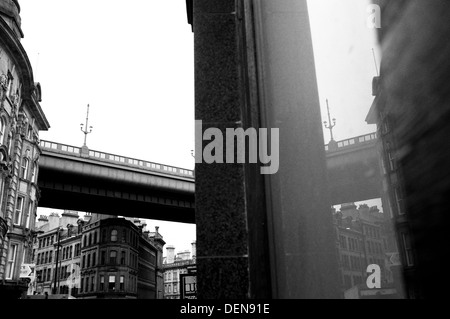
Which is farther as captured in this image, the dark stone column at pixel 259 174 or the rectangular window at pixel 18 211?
the rectangular window at pixel 18 211

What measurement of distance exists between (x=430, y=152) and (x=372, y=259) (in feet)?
2.77

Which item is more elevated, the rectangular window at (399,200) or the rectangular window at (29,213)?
the rectangular window at (29,213)

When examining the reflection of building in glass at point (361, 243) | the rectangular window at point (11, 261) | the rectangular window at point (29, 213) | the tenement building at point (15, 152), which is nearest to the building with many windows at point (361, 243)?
the reflection of building in glass at point (361, 243)

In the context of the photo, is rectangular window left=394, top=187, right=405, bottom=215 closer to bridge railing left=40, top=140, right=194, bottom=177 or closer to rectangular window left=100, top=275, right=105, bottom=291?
bridge railing left=40, top=140, right=194, bottom=177

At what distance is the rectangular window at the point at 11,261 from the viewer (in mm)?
28388

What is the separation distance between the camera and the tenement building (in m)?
26.7

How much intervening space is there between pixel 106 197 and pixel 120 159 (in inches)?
186

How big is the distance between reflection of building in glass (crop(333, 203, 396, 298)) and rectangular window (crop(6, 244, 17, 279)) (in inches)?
1199

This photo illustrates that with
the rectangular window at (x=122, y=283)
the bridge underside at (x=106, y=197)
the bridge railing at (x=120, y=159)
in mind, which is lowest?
the rectangular window at (x=122, y=283)

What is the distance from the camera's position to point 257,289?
3240 mm

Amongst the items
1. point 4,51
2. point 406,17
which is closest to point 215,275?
point 406,17

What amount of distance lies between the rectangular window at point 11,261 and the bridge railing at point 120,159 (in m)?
13.6
